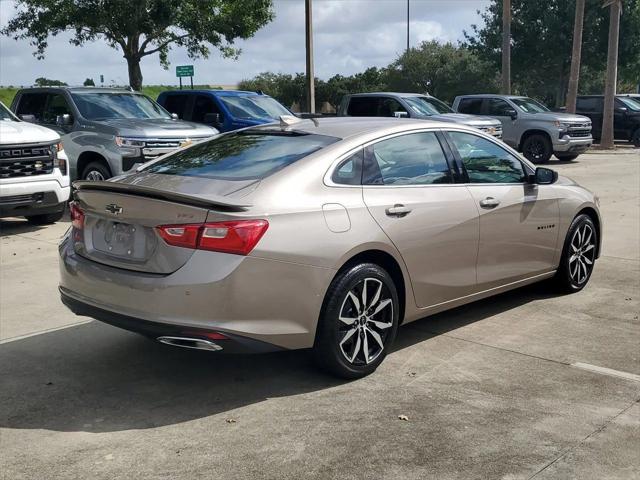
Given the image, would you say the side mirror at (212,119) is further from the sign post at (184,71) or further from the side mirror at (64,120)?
Answer: the sign post at (184,71)

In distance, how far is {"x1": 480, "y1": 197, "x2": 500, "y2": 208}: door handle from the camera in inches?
216

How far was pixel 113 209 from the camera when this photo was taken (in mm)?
4418

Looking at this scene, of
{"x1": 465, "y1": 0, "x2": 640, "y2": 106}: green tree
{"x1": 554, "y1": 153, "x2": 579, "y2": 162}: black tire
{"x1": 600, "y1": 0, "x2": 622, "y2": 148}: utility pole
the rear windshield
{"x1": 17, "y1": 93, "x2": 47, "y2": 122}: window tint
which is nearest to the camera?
the rear windshield

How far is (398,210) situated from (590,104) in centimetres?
2584

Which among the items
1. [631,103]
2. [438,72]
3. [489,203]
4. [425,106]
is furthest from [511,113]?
[438,72]

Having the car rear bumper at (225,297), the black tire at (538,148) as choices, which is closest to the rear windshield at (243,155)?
the car rear bumper at (225,297)

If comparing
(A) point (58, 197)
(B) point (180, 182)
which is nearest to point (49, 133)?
(A) point (58, 197)

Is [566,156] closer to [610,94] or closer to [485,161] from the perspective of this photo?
[610,94]

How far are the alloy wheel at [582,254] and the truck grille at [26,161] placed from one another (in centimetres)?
675

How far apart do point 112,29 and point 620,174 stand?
54.5 ft

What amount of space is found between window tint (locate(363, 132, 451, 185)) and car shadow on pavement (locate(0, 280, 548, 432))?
1.20 meters

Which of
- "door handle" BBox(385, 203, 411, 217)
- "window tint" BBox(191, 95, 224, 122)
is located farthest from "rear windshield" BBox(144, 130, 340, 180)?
"window tint" BBox(191, 95, 224, 122)

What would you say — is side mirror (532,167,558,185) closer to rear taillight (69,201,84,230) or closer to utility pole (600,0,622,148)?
rear taillight (69,201,84,230)

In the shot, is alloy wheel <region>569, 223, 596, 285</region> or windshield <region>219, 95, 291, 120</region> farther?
windshield <region>219, 95, 291, 120</region>
